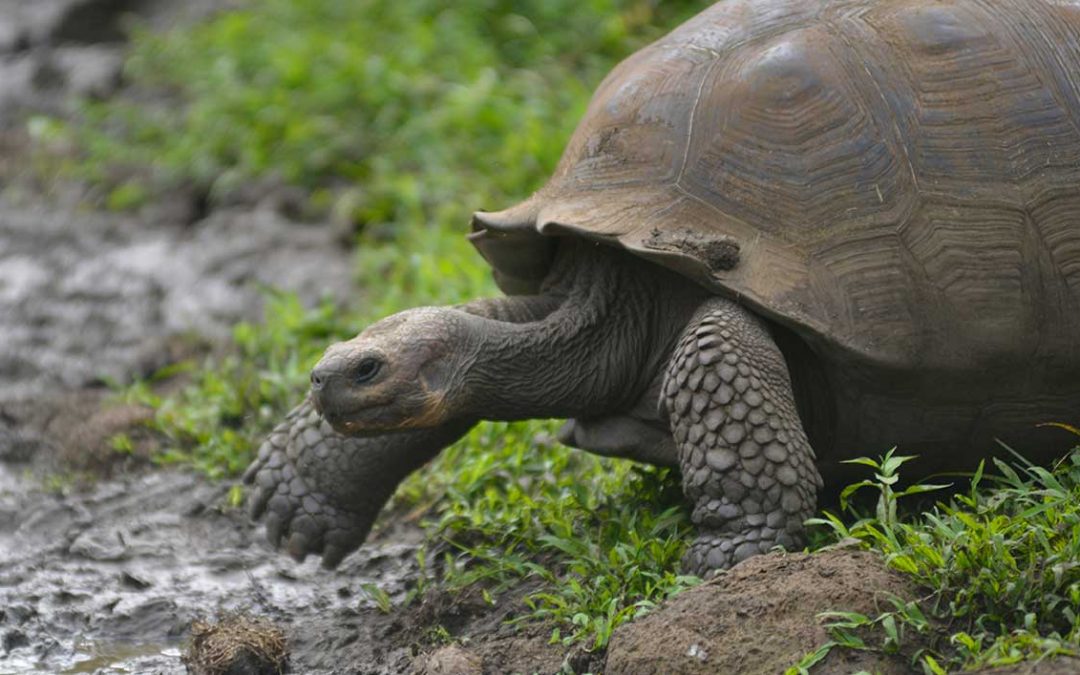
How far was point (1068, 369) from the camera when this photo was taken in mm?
4699

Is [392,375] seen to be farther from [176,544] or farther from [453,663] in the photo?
[176,544]

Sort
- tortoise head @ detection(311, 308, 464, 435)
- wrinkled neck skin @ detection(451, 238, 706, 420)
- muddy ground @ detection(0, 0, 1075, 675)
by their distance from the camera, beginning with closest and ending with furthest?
1. muddy ground @ detection(0, 0, 1075, 675)
2. tortoise head @ detection(311, 308, 464, 435)
3. wrinkled neck skin @ detection(451, 238, 706, 420)

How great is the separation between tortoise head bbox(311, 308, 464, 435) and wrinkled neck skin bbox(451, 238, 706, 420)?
0.07 meters

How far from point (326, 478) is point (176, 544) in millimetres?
976

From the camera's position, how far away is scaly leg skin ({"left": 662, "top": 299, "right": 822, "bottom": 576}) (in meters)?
4.50

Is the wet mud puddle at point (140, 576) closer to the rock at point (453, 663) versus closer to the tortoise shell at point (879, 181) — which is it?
the rock at point (453, 663)

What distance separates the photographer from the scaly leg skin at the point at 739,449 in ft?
14.8

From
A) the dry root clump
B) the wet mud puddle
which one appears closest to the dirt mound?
the dry root clump

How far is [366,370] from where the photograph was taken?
186 inches

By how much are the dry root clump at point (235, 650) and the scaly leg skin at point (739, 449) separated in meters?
1.17

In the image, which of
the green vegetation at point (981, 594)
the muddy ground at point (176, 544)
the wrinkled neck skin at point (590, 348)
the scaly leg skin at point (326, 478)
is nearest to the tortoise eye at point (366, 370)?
the wrinkled neck skin at point (590, 348)

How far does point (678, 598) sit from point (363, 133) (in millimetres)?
6202

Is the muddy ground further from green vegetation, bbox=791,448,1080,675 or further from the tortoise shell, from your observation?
the tortoise shell

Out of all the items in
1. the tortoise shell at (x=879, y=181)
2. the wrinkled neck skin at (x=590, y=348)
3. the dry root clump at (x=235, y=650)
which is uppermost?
the tortoise shell at (x=879, y=181)
